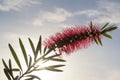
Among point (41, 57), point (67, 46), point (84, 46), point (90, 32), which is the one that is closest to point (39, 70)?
point (41, 57)

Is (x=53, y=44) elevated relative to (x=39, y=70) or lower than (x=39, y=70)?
elevated

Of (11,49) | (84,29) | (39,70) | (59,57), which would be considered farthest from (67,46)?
(11,49)

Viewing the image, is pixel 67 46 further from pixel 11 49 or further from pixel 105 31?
pixel 11 49

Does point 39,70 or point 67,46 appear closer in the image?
point 39,70

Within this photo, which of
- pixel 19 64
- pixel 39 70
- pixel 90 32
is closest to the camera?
pixel 39 70

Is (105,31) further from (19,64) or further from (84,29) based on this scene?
(19,64)

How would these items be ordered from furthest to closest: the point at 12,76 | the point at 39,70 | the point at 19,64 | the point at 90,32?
the point at 90,32 < the point at 19,64 < the point at 39,70 < the point at 12,76

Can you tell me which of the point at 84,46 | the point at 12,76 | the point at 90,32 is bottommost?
the point at 12,76
